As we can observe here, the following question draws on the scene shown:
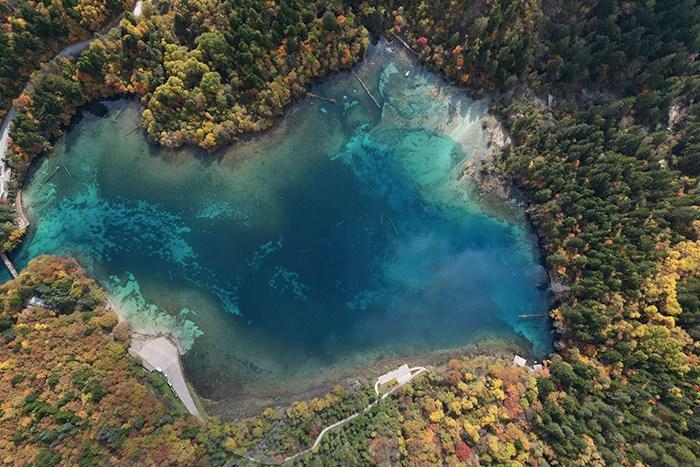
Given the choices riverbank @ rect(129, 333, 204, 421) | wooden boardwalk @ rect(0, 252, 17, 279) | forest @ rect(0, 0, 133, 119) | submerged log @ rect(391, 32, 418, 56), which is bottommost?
riverbank @ rect(129, 333, 204, 421)

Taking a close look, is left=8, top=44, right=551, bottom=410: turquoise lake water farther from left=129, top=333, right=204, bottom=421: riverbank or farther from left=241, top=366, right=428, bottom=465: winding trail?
left=241, top=366, right=428, bottom=465: winding trail

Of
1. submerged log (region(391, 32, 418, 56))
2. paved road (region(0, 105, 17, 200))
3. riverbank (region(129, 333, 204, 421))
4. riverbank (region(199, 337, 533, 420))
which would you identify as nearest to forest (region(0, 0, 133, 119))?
paved road (region(0, 105, 17, 200))

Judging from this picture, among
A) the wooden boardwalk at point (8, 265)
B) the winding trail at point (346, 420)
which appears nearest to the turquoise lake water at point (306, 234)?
the wooden boardwalk at point (8, 265)

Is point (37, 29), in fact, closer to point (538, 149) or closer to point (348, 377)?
point (348, 377)

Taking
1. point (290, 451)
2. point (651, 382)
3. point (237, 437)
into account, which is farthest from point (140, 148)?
point (651, 382)

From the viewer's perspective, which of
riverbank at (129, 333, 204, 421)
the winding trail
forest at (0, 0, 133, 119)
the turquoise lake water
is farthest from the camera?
the turquoise lake water

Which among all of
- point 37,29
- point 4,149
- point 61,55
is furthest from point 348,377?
point 37,29
